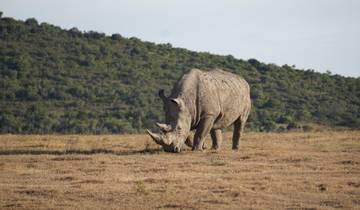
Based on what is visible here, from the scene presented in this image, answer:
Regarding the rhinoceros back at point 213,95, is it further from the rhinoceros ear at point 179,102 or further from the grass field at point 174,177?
the grass field at point 174,177

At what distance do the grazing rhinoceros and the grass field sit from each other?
0.58m

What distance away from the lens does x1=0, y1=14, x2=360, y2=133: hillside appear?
4675cm

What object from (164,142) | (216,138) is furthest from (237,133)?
(164,142)

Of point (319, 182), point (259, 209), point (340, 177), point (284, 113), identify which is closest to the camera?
point (259, 209)

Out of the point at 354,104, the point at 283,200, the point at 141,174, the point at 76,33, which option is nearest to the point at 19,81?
the point at 76,33

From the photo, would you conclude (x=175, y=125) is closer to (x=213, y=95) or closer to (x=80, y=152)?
(x=213, y=95)

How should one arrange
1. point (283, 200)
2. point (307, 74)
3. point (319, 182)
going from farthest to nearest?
point (307, 74) < point (319, 182) < point (283, 200)

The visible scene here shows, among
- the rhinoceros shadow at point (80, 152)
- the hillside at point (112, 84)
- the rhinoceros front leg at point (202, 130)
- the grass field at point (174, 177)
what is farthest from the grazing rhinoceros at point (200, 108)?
the hillside at point (112, 84)

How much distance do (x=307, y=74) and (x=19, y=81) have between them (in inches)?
964

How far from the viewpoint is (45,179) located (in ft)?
57.9

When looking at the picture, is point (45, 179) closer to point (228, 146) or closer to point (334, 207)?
point (334, 207)

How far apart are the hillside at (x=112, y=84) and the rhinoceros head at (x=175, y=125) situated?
65.9ft

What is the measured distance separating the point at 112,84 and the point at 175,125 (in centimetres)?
3462

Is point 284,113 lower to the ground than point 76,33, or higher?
lower
